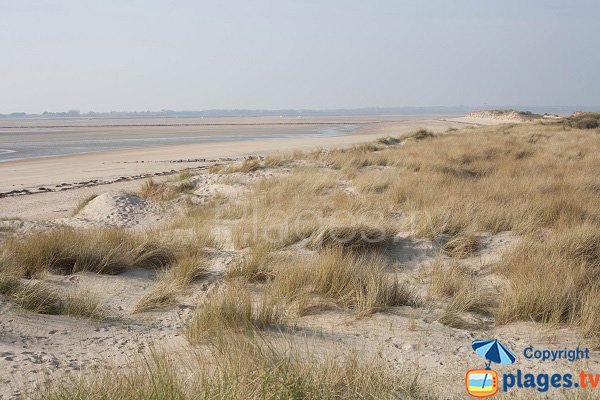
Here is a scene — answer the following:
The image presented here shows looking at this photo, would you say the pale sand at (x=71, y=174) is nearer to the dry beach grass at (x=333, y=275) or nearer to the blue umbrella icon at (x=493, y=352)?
the dry beach grass at (x=333, y=275)

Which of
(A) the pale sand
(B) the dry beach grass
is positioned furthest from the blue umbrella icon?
(A) the pale sand

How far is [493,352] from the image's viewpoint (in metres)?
3.69

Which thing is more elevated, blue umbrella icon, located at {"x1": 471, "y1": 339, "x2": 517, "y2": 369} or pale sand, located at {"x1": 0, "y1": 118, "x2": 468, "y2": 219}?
blue umbrella icon, located at {"x1": 471, "y1": 339, "x2": 517, "y2": 369}

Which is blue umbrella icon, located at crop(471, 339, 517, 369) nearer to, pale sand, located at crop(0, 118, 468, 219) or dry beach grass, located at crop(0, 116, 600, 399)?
dry beach grass, located at crop(0, 116, 600, 399)

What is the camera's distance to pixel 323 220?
8172 millimetres

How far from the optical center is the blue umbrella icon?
3.61 meters

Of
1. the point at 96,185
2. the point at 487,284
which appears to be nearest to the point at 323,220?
the point at 487,284

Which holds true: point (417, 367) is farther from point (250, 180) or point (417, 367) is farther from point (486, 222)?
point (250, 180)

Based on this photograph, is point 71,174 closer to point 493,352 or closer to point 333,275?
point 333,275

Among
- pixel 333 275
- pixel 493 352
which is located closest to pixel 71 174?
pixel 333 275

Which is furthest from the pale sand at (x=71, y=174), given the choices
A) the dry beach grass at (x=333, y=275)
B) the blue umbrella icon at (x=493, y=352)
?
the blue umbrella icon at (x=493, y=352)

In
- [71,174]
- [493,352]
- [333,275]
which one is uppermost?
[333,275]

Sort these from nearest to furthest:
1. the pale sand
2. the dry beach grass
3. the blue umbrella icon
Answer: the dry beach grass → the blue umbrella icon → the pale sand

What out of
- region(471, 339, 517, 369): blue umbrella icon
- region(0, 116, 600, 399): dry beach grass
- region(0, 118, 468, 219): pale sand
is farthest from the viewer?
region(0, 118, 468, 219): pale sand
